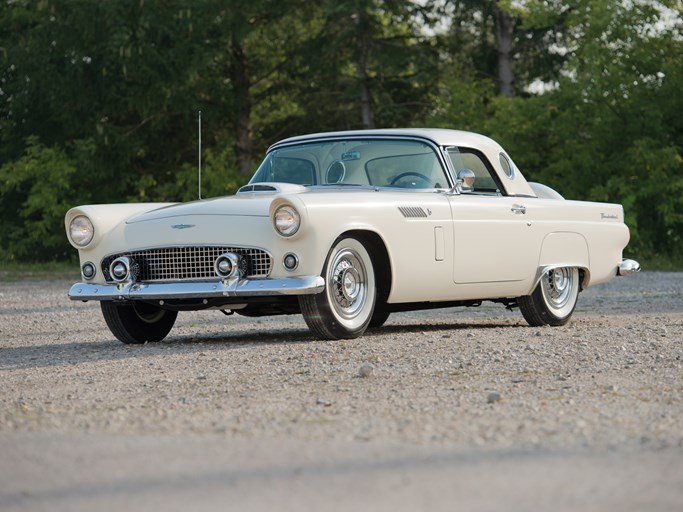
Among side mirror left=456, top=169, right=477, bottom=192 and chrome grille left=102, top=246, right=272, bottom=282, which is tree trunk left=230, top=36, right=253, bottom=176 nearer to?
side mirror left=456, top=169, right=477, bottom=192

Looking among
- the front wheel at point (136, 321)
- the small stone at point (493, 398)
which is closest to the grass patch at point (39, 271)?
the front wheel at point (136, 321)

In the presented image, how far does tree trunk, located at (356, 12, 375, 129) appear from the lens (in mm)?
32500

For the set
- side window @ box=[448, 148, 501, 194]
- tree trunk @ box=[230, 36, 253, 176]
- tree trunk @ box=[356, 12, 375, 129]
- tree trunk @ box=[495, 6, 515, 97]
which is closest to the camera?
side window @ box=[448, 148, 501, 194]

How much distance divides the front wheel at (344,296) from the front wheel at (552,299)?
2126 millimetres

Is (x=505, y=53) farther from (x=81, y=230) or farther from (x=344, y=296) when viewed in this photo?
(x=344, y=296)

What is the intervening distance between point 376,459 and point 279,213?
13.2 feet

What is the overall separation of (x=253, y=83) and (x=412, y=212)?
2741 cm

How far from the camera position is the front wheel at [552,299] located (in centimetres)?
1056

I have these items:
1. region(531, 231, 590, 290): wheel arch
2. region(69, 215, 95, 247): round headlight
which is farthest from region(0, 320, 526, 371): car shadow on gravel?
region(69, 215, 95, 247): round headlight

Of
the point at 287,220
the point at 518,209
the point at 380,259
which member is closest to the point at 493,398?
the point at 287,220

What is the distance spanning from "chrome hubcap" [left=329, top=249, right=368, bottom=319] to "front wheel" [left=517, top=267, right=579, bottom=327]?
222 cm

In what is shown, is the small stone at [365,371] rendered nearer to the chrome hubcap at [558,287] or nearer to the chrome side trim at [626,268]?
the chrome hubcap at [558,287]

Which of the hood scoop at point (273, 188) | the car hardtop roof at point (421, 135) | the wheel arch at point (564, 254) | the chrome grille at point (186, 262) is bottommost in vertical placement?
the wheel arch at point (564, 254)

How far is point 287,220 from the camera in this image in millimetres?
8297
